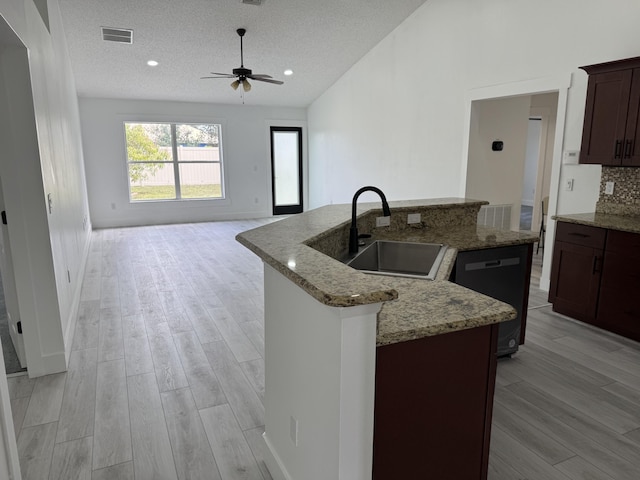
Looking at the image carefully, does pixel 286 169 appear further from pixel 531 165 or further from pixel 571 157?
pixel 571 157

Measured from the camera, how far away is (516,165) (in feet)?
17.7

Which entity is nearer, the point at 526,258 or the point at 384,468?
the point at 384,468

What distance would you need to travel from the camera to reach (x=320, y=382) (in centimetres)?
132

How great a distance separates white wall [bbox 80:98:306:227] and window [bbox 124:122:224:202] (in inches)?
7.1

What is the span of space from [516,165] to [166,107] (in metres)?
6.46

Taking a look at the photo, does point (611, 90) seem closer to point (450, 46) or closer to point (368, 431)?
point (450, 46)

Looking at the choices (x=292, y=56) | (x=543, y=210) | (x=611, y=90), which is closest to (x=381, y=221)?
(x=611, y=90)

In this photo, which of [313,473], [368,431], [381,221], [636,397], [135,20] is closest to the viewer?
[368,431]

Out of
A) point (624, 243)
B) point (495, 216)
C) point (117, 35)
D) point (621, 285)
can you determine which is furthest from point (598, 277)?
point (117, 35)

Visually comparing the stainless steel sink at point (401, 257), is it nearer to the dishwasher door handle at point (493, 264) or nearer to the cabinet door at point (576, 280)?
the dishwasher door handle at point (493, 264)

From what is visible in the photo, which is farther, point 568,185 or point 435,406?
point 568,185

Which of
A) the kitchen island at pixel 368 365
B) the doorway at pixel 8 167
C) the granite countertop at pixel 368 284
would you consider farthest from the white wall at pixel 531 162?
the doorway at pixel 8 167

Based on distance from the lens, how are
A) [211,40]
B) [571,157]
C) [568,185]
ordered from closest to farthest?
[571,157] → [568,185] → [211,40]

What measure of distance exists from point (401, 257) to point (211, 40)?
4709 millimetres
